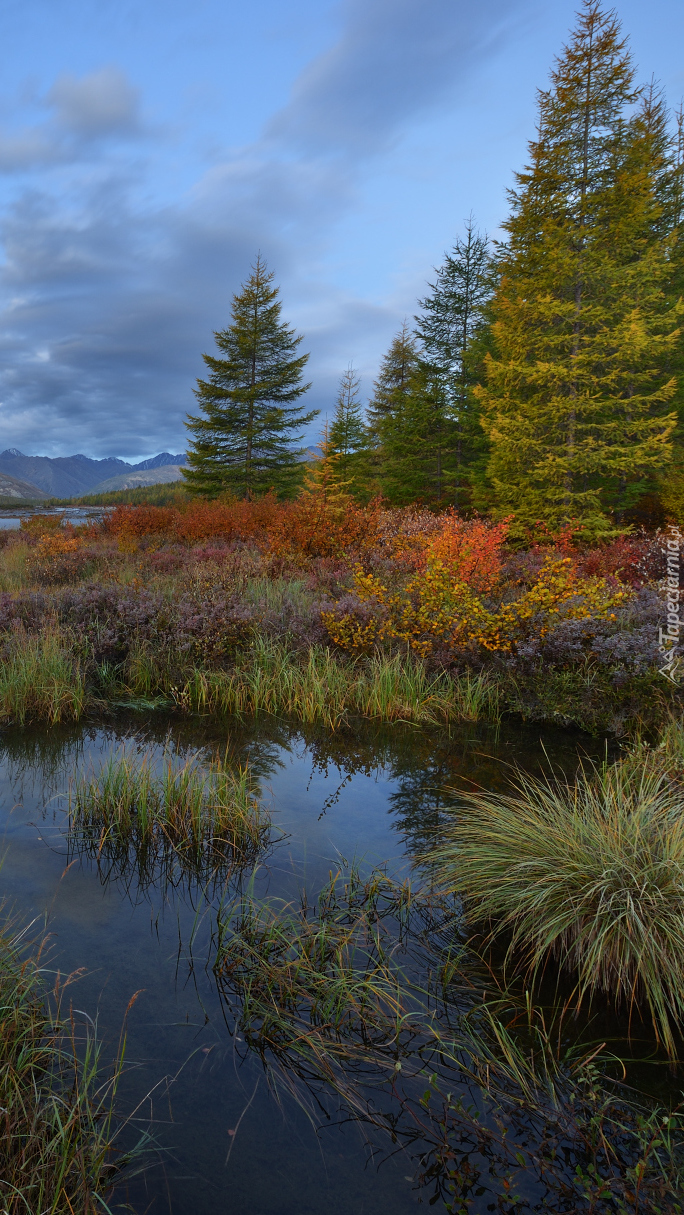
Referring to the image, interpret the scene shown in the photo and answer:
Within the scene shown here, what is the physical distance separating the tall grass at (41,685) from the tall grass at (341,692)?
1.25 meters

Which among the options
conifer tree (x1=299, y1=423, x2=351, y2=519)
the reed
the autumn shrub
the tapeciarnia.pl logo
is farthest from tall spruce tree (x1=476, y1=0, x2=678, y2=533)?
the reed

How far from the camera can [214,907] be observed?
3.30 meters

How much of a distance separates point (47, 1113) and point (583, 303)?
17.9m

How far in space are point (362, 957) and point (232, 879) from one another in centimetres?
106

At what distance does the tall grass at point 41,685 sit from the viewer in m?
6.13

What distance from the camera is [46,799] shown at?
4.52m

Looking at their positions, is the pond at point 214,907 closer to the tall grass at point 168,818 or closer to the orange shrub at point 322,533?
the tall grass at point 168,818

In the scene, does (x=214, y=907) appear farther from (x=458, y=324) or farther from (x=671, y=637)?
(x=458, y=324)

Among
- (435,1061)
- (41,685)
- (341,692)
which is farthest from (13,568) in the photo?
(435,1061)

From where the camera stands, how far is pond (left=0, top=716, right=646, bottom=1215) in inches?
77.1

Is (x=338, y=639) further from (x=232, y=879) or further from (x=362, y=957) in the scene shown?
(x=362, y=957)

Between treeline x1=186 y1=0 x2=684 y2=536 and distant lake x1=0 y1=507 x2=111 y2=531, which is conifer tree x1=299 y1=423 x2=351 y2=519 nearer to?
treeline x1=186 y1=0 x2=684 y2=536

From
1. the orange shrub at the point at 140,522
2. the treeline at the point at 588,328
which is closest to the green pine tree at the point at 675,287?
the treeline at the point at 588,328

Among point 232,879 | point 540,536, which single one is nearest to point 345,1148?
point 232,879
